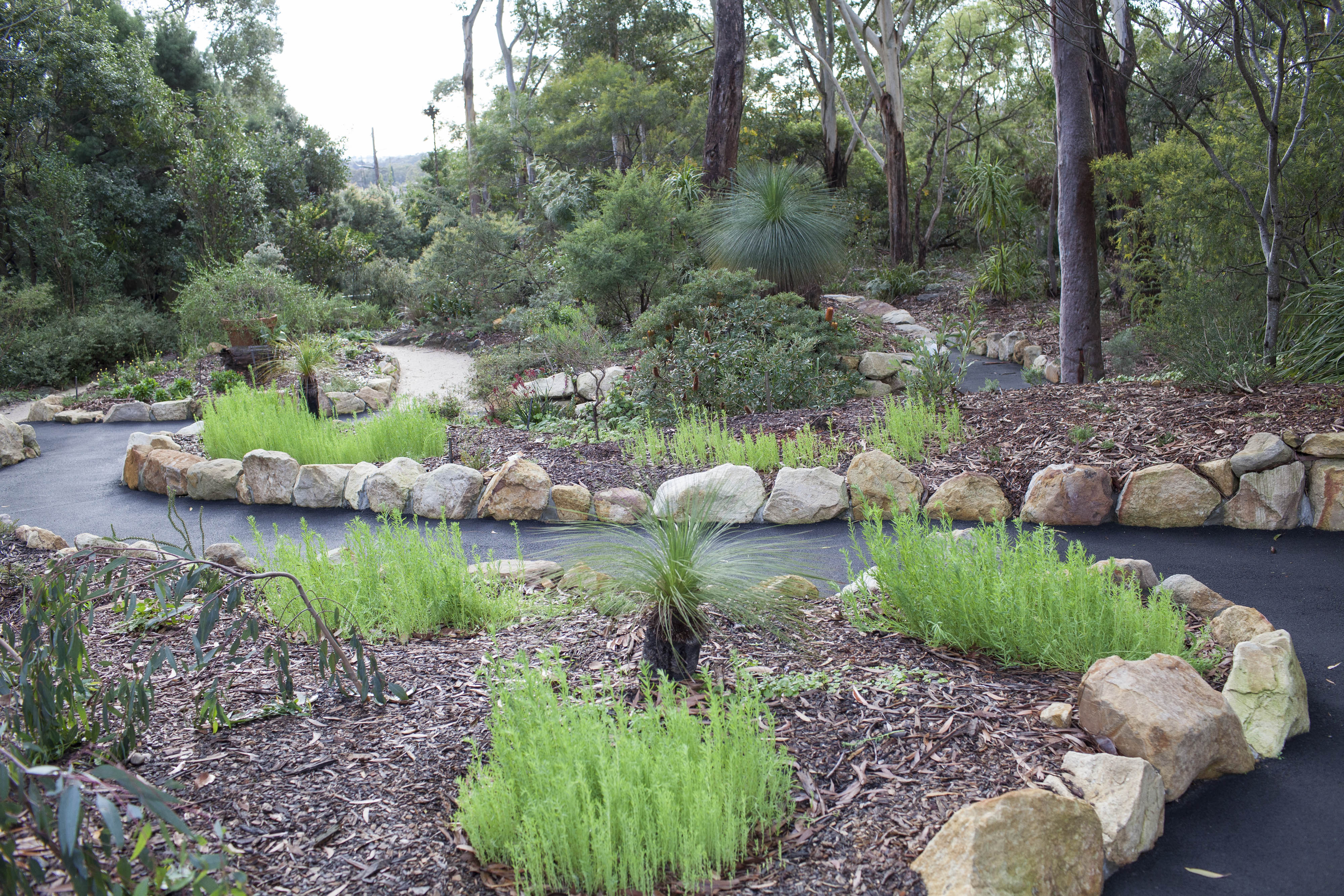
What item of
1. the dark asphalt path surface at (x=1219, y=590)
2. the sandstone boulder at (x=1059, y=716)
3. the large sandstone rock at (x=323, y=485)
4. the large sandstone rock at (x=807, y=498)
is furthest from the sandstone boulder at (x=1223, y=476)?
the large sandstone rock at (x=323, y=485)

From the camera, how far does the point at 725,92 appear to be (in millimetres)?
10969

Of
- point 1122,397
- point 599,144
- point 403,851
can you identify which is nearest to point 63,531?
point 403,851

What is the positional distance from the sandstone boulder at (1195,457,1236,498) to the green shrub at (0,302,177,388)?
41.2ft

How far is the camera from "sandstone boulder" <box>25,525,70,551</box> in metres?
4.36

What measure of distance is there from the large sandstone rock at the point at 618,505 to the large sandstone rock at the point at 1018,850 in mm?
3079

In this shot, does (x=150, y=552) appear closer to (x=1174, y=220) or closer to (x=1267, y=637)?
(x=1267, y=637)

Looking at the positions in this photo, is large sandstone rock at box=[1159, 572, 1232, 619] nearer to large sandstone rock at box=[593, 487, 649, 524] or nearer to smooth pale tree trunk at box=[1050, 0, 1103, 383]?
large sandstone rock at box=[593, 487, 649, 524]

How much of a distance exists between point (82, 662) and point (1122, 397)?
557 centimetres

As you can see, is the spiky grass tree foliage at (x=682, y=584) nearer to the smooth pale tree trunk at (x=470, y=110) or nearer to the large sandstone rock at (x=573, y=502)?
the large sandstone rock at (x=573, y=502)

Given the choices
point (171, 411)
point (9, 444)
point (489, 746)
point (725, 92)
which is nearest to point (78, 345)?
point (171, 411)

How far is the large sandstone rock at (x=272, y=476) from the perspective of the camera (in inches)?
225

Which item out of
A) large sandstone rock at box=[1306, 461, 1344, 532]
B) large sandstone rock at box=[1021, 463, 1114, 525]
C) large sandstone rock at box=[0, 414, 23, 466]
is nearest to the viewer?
large sandstone rock at box=[1306, 461, 1344, 532]

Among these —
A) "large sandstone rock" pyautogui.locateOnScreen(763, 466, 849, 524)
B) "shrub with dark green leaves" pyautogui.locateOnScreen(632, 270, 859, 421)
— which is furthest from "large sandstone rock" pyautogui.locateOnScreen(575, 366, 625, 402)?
"large sandstone rock" pyautogui.locateOnScreen(763, 466, 849, 524)

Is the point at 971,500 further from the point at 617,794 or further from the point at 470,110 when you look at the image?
the point at 470,110
